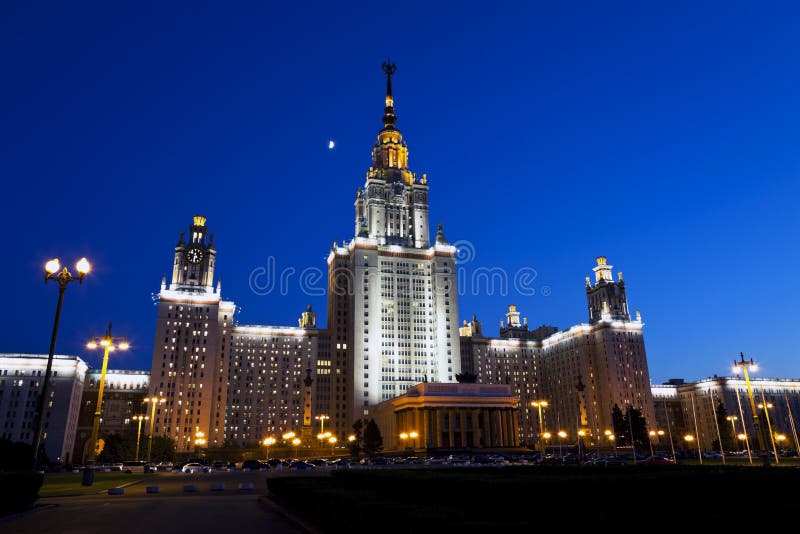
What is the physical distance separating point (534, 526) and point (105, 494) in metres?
38.2

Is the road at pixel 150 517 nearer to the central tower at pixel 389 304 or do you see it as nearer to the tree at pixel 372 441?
the tree at pixel 372 441

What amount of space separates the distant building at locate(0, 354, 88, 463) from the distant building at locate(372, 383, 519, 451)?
81.3 meters

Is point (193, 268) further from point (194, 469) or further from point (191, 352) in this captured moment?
point (194, 469)

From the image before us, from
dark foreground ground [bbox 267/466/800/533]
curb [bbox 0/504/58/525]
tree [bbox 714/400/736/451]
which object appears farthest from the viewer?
tree [bbox 714/400/736/451]

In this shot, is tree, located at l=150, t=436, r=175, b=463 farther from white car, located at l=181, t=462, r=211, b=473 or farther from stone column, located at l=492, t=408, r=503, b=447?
stone column, located at l=492, t=408, r=503, b=447

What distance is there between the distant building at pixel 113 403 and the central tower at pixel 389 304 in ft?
184

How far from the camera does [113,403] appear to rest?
164375 millimetres

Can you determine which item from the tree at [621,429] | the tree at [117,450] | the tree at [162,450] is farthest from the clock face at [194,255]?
the tree at [621,429]

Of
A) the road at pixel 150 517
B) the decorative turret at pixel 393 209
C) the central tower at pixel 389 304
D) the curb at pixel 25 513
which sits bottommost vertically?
the road at pixel 150 517

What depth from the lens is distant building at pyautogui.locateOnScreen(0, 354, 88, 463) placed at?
471ft

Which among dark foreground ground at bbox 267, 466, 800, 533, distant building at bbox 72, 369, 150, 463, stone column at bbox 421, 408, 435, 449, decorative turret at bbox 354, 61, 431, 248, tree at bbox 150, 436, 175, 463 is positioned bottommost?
dark foreground ground at bbox 267, 466, 800, 533

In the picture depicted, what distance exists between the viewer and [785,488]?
2316cm

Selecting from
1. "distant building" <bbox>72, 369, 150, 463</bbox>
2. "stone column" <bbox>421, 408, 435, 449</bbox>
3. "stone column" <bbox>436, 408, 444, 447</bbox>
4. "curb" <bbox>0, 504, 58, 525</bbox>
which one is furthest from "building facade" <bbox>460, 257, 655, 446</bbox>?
"curb" <bbox>0, 504, 58, 525</bbox>

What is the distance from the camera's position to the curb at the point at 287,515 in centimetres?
2010
